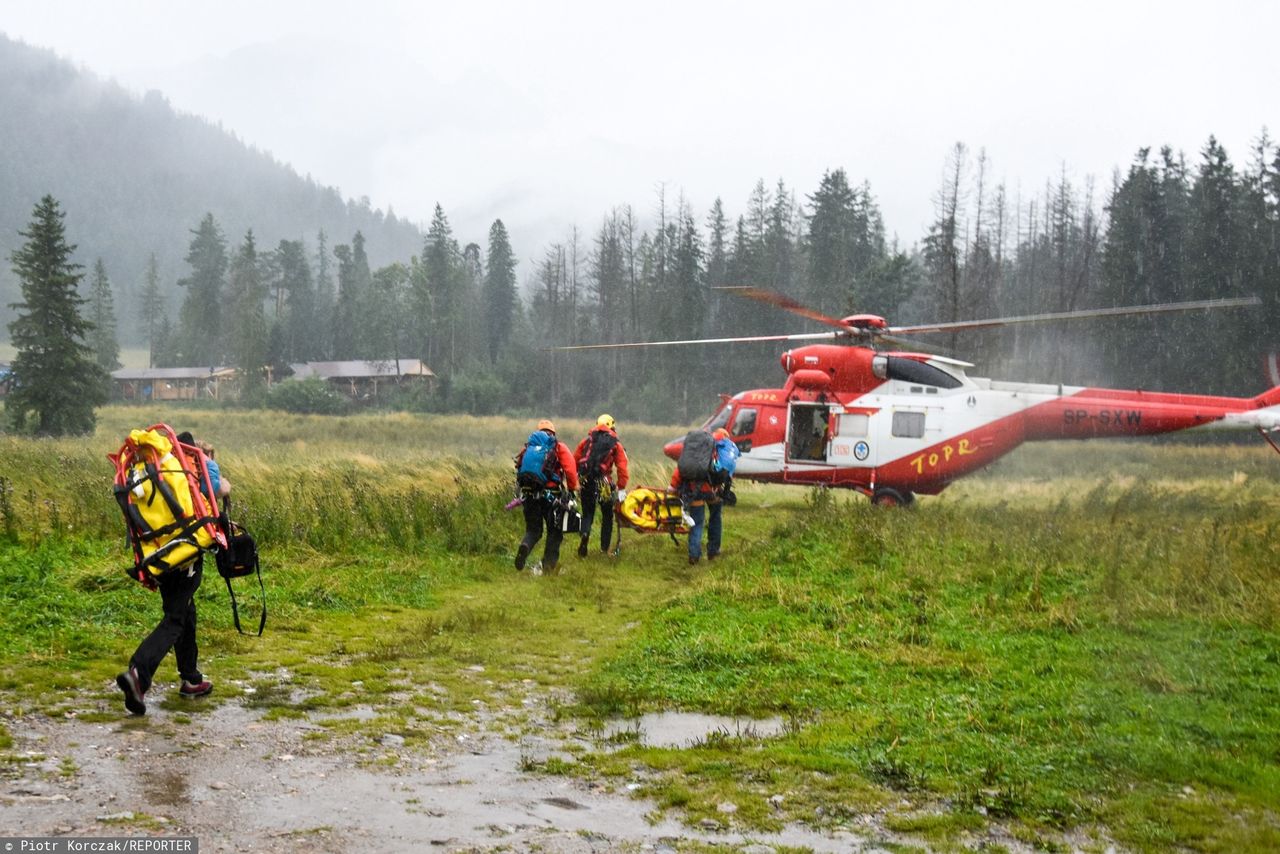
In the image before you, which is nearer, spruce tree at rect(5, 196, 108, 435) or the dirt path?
the dirt path

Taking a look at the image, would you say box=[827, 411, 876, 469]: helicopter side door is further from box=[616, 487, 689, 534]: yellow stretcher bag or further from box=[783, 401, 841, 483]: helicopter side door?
box=[616, 487, 689, 534]: yellow stretcher bag

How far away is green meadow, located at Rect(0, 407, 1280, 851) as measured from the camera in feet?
16.0

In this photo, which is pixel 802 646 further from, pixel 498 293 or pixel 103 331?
pixel 103 331

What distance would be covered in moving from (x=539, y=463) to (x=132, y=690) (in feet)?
21.0

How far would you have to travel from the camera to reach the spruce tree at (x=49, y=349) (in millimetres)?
35500

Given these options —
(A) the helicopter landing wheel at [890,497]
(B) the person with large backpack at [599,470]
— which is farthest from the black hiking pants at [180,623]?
(A) the helicopter landing wheel at [890,497]

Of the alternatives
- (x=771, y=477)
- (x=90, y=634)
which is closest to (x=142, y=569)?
(x=90, y=634)

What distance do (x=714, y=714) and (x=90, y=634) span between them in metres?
4.65

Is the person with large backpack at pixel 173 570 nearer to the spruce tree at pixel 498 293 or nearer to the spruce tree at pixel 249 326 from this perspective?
the spruce tree at pixel 249 326

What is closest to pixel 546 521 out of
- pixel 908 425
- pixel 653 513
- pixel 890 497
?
pixel 653 513

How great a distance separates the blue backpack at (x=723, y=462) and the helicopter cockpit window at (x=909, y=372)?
4.77m

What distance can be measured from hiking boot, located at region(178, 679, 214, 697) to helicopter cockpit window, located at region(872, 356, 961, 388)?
43.2ft

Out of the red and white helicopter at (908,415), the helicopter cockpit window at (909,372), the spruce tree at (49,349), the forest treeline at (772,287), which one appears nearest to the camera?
the red and white helicopter at (908,415)

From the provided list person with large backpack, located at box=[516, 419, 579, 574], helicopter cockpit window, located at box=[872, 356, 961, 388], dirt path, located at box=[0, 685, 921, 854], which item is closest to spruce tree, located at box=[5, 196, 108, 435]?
helicopter cockpit window, located at box=[872, 356, 961, 388]
